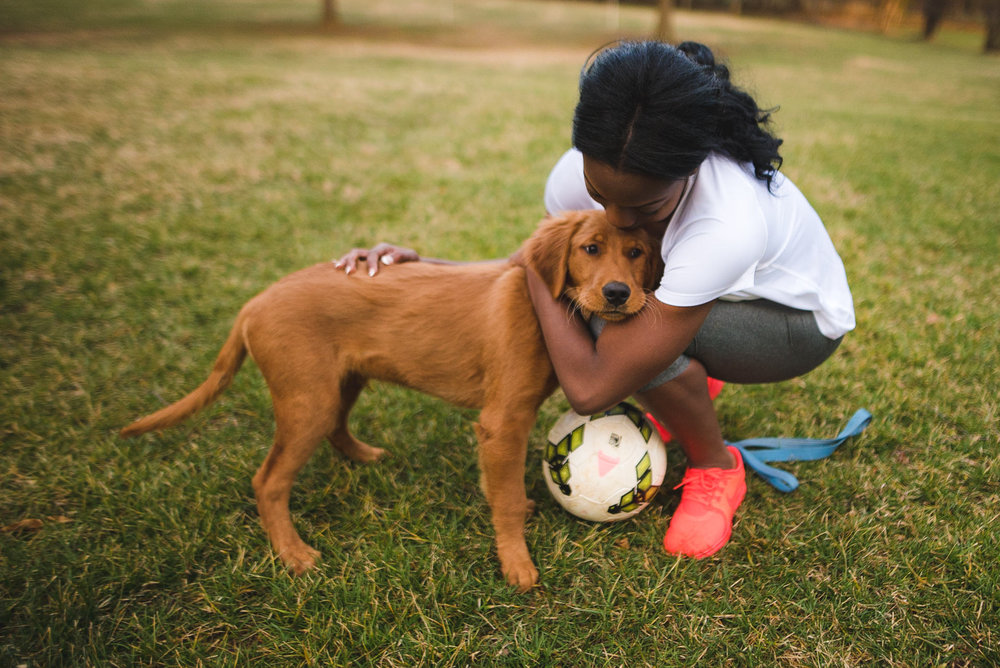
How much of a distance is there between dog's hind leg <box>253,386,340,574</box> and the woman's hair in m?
1.41

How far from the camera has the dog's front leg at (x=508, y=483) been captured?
8.16 feet

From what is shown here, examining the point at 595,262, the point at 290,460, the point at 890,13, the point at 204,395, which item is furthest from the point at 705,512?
the point at 890,13

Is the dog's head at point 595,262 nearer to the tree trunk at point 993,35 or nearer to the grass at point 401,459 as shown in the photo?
the grass at point 401,459

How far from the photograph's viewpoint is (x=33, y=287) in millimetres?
4660

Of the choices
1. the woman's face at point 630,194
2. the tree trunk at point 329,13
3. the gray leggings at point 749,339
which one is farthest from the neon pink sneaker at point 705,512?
the tree trunk at point 329,13

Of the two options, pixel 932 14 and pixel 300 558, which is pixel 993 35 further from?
pixel 300 558

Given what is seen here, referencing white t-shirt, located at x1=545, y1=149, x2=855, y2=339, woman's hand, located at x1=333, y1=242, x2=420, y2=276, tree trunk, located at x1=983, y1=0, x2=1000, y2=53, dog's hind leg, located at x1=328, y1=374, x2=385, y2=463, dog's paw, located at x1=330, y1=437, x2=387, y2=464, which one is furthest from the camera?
tree trunk, located at x1=983, y1=0, x2=1000, y2=53

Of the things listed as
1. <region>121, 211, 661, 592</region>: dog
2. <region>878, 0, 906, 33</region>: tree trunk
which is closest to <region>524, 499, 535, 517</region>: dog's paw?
<region>121, 211, 661, 592</region>: dog

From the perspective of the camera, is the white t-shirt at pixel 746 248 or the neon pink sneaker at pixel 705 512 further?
the neon pink sneaker at pixel 705 512

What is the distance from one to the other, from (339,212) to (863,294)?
4503mm

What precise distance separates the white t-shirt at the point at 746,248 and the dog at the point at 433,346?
23 cm

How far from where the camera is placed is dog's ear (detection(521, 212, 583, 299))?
2.49 meters

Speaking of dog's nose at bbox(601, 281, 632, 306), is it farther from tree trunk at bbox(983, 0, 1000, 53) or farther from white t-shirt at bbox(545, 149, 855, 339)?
tree trunk at bbox(983, 0, 1000, 53)

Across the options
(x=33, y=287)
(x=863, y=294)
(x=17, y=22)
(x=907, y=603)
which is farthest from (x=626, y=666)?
(x=17, y=22)
